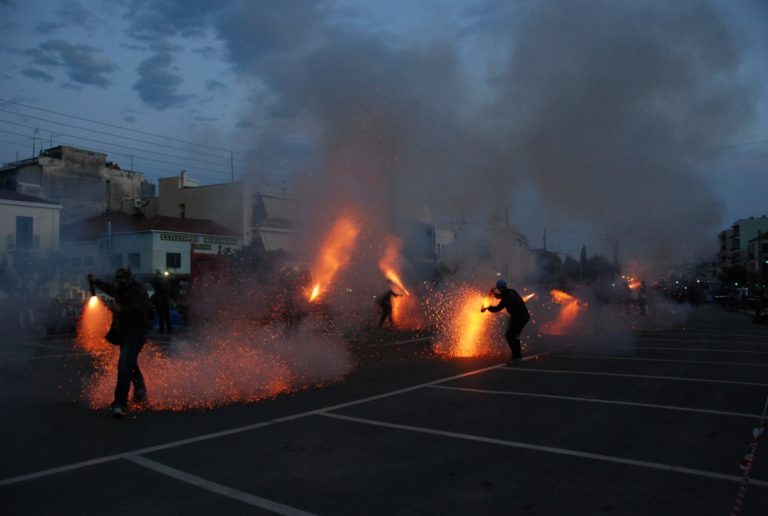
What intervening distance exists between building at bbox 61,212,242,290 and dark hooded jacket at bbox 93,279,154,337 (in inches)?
72.9

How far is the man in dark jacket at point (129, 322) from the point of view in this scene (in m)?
7.10

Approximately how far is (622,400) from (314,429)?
406 cm

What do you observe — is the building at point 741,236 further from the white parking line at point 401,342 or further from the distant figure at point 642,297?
the white parking line at point 401,342

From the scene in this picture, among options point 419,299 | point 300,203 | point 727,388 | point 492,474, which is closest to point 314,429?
point 492,474

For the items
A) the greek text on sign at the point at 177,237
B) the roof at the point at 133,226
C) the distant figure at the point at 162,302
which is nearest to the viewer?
the roof at the point at 133,226

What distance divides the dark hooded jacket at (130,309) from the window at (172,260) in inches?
345

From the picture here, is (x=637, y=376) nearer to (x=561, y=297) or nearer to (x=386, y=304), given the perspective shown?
(x=561, y=297)

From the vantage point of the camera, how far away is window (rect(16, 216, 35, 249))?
26.1ft

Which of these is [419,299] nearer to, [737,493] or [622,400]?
[622,400]

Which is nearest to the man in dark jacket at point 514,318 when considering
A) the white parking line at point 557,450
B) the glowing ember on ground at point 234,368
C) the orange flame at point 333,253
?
the glowing ember on ground at point 234,368

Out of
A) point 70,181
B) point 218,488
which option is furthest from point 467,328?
point 218,488

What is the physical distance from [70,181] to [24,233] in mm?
3235

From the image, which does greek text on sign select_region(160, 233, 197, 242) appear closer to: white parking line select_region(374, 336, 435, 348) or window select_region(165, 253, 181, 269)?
window select_region(165, 253, 181, 269)

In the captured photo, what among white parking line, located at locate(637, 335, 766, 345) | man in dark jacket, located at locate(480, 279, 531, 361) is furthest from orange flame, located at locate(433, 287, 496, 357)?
white parking line, located at locate(637, 335, 766, 345)
